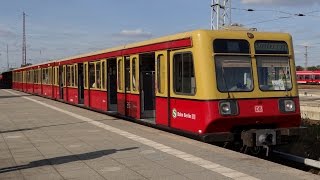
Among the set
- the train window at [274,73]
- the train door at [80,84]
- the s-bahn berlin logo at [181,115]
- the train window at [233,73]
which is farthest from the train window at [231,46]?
the train door at [80,84]

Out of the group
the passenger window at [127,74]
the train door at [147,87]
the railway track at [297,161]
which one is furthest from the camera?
the passenger window at [127,74]

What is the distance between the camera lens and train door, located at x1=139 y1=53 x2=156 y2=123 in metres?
14.1

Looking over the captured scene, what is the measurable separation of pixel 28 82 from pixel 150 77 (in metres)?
33.4

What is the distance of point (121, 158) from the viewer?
8961mm

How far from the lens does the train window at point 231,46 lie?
10.4m

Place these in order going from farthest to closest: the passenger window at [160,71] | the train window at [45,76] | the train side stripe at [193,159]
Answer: the train window at [45,76], the passenger window at [160,71], the train side stripe at [193,159]

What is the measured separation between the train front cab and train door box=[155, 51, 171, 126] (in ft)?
6.30

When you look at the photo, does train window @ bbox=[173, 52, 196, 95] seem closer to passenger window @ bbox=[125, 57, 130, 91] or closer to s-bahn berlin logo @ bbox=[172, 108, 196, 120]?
s-bahn berlin logo @ bbox=[172, 108, 196, 120]

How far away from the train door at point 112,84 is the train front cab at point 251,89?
25.0 ft

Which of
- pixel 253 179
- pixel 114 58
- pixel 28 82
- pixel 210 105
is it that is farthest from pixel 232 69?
pixel 28 82

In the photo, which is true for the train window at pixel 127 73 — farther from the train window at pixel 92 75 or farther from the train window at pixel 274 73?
the train window at pixel 274 73

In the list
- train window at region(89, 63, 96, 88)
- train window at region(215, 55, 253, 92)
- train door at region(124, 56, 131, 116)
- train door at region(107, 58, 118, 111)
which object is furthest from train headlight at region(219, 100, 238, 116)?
train window at region(89, 63, 96, 88)

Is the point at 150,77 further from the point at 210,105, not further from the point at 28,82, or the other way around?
the point at 28,82

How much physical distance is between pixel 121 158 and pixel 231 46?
3.55m
